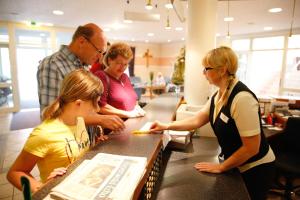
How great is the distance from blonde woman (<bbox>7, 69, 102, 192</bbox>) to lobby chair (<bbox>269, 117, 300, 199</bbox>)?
2051 mm

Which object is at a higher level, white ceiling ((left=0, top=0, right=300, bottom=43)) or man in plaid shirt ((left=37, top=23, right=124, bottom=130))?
white ceiling ((left=0, top=0, right=300, bottom=43))

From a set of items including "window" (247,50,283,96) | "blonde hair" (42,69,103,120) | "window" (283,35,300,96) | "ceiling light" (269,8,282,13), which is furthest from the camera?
"window" (247,50,283,96)

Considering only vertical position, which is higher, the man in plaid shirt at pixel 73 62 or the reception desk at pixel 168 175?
the man in plaid shirt at pixel 73 62

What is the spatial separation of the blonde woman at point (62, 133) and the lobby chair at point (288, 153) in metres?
2.05

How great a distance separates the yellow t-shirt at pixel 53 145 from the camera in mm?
940

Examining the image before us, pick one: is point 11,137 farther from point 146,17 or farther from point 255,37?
point 255,37

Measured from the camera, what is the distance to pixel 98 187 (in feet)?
2.11

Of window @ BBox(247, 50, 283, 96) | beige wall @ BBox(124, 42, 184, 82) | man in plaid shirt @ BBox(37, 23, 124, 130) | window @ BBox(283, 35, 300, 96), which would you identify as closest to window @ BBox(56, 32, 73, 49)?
beige wall @ BBox(124, 42, 184, 82)

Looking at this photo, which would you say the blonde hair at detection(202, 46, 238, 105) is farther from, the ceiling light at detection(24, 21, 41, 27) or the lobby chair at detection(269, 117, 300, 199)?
the ceiling light at detection(24, 21, 41, 27)

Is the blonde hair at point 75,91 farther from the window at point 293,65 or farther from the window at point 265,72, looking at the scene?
the window at point 293,65

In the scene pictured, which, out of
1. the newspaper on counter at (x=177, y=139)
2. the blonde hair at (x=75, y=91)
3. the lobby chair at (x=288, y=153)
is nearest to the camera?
the blonde hair at (x=75, y=91)

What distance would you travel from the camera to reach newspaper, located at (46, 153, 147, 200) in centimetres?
61

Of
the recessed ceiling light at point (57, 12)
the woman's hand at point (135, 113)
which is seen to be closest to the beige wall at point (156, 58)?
the recessed ceiling light at point (57, 12)

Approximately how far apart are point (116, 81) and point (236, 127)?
101 cm
